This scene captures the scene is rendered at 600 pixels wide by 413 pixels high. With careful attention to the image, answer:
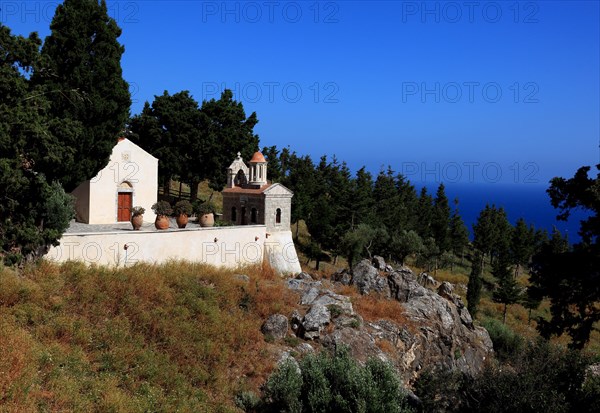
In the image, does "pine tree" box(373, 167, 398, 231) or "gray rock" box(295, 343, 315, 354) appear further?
"pine tree" box(373, 167, 398, 231)

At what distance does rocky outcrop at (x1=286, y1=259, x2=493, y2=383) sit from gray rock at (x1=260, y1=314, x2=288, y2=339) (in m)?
0.77

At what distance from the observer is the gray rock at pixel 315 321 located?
20.0m

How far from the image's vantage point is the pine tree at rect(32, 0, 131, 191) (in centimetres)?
2200

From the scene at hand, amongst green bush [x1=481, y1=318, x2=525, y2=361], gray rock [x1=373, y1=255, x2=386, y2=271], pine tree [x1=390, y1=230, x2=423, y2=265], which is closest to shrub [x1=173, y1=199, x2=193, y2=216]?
gray rock [x1=373, y1=255, x2=386, y2=271]

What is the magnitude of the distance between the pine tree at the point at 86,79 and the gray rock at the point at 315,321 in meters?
13.0

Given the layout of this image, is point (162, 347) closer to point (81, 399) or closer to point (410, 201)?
point (81, 399)

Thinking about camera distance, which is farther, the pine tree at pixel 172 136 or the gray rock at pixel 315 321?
the pine tree at pixel 172 136

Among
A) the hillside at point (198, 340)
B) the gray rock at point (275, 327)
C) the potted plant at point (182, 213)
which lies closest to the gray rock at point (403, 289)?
the hillside at point (198, 340)

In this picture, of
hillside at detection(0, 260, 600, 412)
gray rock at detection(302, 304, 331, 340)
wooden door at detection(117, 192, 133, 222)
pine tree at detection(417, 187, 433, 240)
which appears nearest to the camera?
hillside at detection(0, 260, 600, 412)

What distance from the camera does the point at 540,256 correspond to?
17.0 meters

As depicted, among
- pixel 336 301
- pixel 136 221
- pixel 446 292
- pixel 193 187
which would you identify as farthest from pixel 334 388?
pixel 193 187

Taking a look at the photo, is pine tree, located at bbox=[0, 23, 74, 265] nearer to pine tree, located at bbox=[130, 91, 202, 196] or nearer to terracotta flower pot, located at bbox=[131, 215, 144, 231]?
terracotta flower pot, located at bbox=[131, 215, 144, 231]

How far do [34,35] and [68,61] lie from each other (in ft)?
16.9

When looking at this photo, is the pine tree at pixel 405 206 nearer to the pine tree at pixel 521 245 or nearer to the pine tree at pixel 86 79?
the pine tree at pixel 521 245
